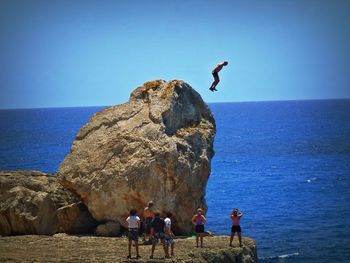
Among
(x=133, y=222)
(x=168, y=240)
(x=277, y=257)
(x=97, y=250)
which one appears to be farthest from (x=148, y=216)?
(x=277, y=257)

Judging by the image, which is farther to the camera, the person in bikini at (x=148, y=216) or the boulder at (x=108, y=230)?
the boulder at (x=108, y=230)

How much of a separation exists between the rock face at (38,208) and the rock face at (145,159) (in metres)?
0.92

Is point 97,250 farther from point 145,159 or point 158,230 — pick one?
point 145,159

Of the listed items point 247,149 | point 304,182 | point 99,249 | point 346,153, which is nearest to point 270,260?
point 99,249

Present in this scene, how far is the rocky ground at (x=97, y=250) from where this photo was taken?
81.7 ft

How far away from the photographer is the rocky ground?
24895 millimetres

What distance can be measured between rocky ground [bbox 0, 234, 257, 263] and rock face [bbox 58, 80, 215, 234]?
1.87m

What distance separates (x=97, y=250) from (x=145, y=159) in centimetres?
531

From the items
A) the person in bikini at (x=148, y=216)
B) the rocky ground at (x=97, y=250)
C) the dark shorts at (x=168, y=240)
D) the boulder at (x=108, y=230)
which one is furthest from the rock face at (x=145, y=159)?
the dark shorts at (x=168, y=240)

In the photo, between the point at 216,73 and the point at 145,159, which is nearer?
the point at 145,159

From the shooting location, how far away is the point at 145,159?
30.6 m

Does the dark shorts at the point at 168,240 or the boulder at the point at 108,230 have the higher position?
the boulder at the point at 108,230

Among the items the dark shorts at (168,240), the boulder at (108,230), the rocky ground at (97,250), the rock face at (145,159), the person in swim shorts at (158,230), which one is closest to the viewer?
the rocky ground at (97,250)

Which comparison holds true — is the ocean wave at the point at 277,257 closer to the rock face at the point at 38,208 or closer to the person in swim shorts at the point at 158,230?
the rock face at the point at 38,208
